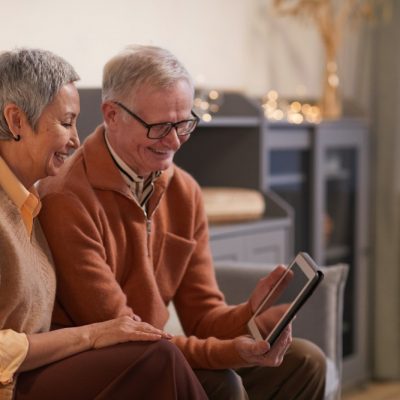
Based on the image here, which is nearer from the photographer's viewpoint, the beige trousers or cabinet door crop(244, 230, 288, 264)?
the beige trousers

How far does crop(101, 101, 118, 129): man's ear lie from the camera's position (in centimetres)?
187

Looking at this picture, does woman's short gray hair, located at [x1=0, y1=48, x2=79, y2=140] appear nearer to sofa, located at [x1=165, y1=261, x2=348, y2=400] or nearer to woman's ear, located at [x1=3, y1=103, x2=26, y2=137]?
woman's ear, located at [x1=3, y1=103, x2=26, y2=137]

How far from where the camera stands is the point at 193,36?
11.9ft

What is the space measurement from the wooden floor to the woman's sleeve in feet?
8.90

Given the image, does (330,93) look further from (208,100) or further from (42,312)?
(42,312)

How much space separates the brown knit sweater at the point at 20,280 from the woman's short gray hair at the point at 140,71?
0.35 metres

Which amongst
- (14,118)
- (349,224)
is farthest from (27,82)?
(349,224)

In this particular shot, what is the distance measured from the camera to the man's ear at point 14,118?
1.64m

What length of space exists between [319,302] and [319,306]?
1 centimetres

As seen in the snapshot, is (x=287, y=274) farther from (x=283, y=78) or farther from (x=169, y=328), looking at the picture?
(x=283, y=78)

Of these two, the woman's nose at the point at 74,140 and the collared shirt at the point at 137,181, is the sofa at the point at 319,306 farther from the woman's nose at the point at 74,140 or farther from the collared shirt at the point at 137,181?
the woman's nose at the point at 74,140

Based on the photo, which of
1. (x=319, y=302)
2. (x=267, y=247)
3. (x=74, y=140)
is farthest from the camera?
(x=267, y=247)

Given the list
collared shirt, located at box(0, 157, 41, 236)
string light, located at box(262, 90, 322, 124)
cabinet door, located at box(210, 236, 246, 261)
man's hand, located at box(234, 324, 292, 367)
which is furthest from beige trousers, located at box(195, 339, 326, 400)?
string light, located at box(262, 90, 322, 124)

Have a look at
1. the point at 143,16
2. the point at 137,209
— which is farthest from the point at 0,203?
the point at 143,16
